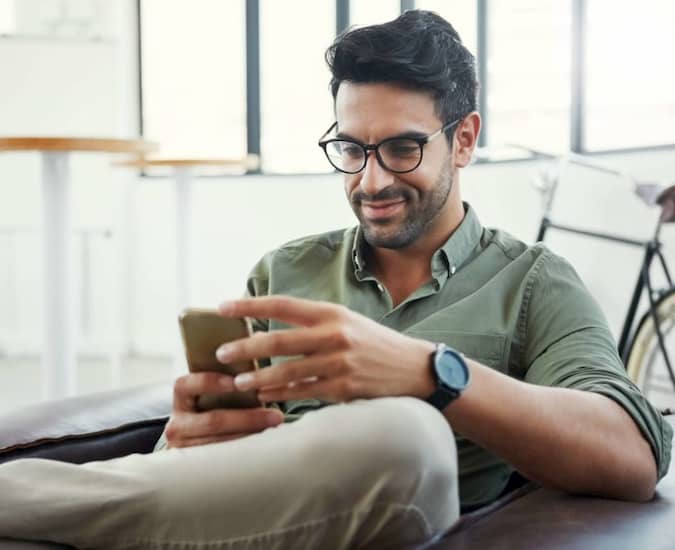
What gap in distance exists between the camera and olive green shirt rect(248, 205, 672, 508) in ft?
4.11

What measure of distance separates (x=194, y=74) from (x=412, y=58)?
4.30 m

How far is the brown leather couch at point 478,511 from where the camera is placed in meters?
0.99

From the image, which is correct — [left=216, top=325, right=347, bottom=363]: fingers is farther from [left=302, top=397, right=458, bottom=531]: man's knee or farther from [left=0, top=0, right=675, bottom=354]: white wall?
[left=0, top=0, right=675, bottom=354]: white wall

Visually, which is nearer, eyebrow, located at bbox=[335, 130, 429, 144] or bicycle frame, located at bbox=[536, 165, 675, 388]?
eyebrow, located at bbox=[335, 130, 429, 144]

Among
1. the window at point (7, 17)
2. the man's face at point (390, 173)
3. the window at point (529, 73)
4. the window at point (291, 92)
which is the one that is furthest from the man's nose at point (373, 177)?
the window at point (7, 17)

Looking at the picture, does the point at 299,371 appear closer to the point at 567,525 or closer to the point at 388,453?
the point at 388,453

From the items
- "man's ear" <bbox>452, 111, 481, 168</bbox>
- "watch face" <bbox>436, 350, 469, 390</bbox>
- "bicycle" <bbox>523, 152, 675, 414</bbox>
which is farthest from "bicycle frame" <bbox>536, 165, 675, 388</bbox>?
"watch face" <bbox>436, 350, 469, 390</bbox>

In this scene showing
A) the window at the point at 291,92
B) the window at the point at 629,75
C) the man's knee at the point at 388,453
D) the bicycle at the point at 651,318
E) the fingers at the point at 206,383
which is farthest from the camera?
the window at the point at 291,92

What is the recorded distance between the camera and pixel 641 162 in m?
3.34

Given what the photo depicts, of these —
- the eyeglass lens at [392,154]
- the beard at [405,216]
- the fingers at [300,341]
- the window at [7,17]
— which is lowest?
the fingers at [300,341]

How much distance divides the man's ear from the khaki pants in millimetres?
734

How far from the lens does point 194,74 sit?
564cm

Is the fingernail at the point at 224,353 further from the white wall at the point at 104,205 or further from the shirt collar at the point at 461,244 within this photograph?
the white wall at the point at 104,205

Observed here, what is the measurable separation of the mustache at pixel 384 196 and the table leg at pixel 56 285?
172cm
